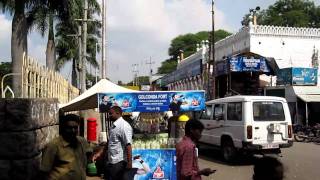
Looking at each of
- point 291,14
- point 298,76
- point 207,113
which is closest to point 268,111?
point 207,113

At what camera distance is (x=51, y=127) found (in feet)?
30.2

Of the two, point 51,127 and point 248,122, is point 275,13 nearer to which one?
point 248,122

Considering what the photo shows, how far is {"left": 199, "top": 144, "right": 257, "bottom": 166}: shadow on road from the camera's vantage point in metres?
15.4

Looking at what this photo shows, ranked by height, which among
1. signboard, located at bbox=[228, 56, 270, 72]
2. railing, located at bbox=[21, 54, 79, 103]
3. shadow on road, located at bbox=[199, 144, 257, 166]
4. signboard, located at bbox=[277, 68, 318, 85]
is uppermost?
signboard, located at bbox=[228, 56, 270, 72]

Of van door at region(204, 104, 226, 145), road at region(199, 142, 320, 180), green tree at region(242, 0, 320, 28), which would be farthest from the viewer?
green tree at region(242, 0, 320, 28)

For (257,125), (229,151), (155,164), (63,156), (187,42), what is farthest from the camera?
(187,42)

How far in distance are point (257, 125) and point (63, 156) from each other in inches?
388

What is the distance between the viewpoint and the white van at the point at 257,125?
14.2 m

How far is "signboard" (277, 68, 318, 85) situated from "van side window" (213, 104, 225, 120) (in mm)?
15156

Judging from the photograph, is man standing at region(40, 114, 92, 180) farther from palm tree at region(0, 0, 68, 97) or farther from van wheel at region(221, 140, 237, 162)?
palm tree at region(0, 0, 68, 97)

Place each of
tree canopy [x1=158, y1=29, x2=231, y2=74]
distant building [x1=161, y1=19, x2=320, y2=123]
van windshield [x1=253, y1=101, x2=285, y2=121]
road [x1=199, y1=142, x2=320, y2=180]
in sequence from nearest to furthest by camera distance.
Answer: road [x1=199, y1=142, x2=320, y2=180] → van windshield [x1=253, y1=101, x2=285, y2=121] → distant building [x1=161, y1=19, x2=320, y2=123] → tree canopy [x1=158, y1=29, x2=231, y2=74]

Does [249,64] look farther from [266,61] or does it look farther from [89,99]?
[89,99]

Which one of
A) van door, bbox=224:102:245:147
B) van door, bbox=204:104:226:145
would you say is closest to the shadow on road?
van door, bbox=204:104:226:145

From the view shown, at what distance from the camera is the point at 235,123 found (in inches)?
583
